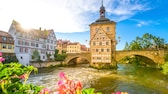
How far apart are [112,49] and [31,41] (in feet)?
65.5

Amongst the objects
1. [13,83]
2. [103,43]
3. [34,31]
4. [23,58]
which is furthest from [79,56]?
[13,83]

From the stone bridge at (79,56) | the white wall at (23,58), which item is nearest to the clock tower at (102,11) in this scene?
the stone bridge at (79,56)

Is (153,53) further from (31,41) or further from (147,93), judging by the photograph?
(31,41)

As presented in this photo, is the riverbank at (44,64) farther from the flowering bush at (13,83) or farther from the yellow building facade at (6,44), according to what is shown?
the flowering bush at (13,83)

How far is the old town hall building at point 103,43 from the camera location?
36062 mm

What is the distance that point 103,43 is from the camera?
120 feet

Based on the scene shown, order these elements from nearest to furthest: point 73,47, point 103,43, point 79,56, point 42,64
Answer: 1. point 42,64
2. point 103,43
3. point 79,56
4. point 73,47

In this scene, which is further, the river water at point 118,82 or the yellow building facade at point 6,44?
the yellow building facade at point 6,44

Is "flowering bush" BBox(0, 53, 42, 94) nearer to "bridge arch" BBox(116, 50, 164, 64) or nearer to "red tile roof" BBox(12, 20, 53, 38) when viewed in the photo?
"bridge arch" BBox(116, 50, 164, 64)

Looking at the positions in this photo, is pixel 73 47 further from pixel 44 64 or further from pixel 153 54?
pixel 153 54

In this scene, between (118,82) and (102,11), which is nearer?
(118,82)

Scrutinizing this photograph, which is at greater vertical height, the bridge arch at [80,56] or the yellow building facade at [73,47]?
the yellow building facade at [73,47]

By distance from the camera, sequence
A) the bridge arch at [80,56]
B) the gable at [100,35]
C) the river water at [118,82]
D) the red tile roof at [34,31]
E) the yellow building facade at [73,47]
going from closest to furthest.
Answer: the river water at [118,82]
the red tile roof at [34,31]
the gable at [100,35]
the bridge arch at [80,56]
the yellow building facade at [73,47]

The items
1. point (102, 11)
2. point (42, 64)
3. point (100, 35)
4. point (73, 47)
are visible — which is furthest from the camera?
point (73, 47)
